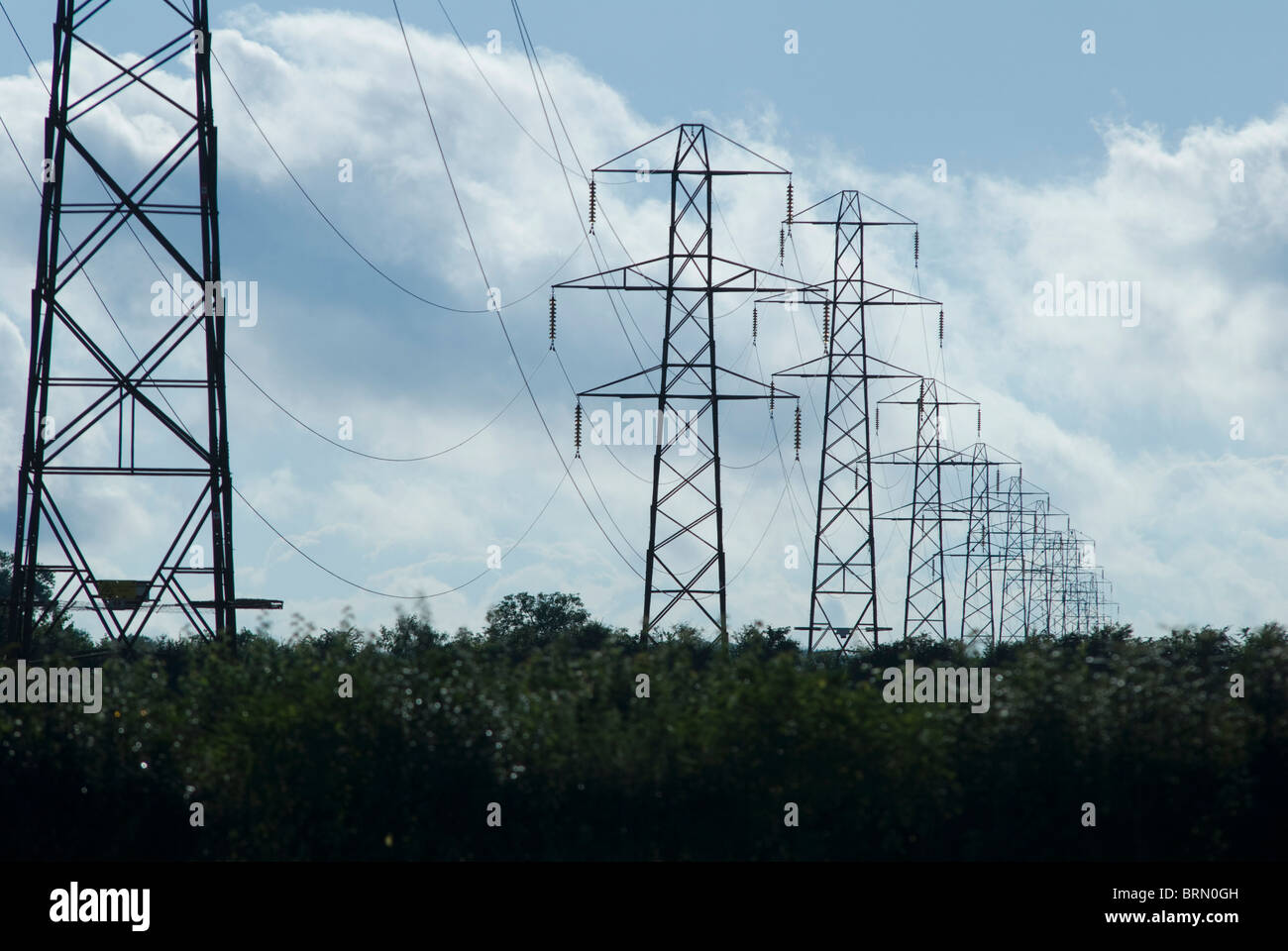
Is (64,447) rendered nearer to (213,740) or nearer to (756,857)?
(213,740)

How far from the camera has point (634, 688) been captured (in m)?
29.2

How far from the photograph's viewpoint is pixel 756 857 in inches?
1072

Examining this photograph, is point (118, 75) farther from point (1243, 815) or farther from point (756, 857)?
point (1243, 815)

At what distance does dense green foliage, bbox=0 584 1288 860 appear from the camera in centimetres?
2694

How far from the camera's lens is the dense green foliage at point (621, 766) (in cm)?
2694

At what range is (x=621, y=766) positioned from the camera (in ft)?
89.4
